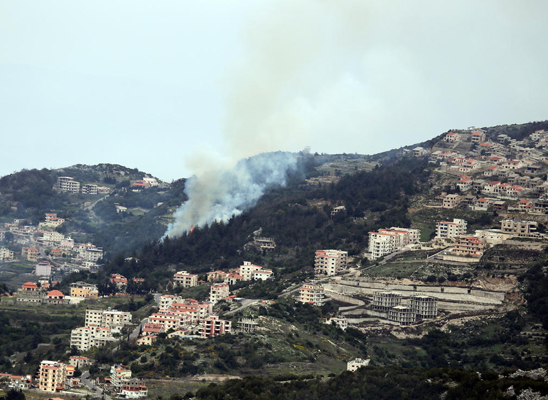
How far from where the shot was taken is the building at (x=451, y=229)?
9344cm

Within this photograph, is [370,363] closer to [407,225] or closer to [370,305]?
[370,305]

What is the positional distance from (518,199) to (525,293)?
68.3ft

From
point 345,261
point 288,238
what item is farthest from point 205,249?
point 345,261

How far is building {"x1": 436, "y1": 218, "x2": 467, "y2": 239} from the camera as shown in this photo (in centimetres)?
9344

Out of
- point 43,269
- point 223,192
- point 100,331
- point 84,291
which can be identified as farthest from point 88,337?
point 223,192

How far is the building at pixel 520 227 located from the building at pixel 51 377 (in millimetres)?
36466

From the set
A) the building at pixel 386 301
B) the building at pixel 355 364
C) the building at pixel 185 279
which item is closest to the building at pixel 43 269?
the building at pixel 185 279

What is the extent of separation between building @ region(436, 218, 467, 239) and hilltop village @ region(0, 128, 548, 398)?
0.09 metres

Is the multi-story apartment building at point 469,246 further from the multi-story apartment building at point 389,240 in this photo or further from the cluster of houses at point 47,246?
Answer: the cluster of houses at point 47,246

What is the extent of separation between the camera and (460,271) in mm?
84562

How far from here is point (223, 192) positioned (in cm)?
11981

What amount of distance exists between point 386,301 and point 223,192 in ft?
131

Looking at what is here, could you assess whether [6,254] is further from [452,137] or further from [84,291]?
[452,137]

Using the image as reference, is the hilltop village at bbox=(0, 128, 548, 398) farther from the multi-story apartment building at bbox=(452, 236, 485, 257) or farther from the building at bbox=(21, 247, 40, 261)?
the building at bbox=(21, 247, 40, 261)
